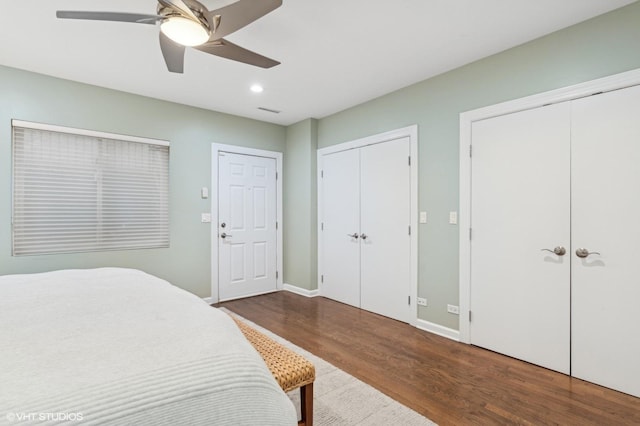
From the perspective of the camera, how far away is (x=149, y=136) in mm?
3586

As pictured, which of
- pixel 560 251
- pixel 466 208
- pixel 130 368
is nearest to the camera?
pixel 130 368

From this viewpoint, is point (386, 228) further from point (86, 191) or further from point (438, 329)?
point (86, 191)

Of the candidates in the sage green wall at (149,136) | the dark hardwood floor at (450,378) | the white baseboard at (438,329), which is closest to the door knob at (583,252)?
the dark hardwood floor at (450,378)

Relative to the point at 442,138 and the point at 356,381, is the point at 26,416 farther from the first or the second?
the point at 442,138

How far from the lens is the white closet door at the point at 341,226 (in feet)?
12.8

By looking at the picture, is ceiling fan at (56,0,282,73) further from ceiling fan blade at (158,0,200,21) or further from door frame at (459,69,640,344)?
door frame at (459,69,640,344)

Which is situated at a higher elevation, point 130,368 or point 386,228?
point 386,228

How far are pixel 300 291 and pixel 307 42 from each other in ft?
10.5

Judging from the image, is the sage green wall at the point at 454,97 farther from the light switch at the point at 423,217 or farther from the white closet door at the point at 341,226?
the white closet door at the point at 341,226

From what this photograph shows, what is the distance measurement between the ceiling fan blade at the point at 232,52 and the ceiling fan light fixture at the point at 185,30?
5.8 inches

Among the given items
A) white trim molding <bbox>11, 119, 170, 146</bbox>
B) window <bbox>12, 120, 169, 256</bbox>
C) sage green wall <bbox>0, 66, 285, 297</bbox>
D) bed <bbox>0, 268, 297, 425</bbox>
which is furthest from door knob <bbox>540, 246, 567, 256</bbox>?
white trim molding <bbox>11, 119, 170, 146</bbox>

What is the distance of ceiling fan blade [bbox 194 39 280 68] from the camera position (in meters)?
1.93

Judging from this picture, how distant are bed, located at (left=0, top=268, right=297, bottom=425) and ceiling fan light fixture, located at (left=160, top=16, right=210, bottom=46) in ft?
4.71

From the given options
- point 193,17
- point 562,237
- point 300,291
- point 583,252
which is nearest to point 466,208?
point 562,237
